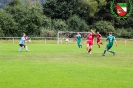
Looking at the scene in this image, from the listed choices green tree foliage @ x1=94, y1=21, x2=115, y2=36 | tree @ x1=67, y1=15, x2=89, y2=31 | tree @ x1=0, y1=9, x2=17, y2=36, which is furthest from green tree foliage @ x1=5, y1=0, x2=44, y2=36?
green tree foliage @ x1=94, y1=21, x2=115, y2=36

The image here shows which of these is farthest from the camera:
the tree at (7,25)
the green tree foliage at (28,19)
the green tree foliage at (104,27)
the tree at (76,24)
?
the green tree foliage at (104,27)

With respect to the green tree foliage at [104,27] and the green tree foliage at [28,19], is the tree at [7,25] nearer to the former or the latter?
the green tree foliage at [28,19]

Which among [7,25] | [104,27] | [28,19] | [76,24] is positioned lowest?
[104,27]

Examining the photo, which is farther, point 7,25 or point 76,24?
point 76,24

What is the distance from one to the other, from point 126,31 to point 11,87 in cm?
5883

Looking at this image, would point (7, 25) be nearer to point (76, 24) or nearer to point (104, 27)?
point (76, 24)

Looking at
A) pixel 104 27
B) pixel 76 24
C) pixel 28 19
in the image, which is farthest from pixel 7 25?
pixel 104 27

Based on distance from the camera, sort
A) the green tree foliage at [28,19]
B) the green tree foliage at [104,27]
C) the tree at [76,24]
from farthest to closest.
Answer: the green tree foliage at [104,27]
the tree at [76,24]
the green tree foliage at [28,19]

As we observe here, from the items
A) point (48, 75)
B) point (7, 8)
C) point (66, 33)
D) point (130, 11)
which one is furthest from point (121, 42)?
point (48, 75)

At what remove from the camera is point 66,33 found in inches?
2319

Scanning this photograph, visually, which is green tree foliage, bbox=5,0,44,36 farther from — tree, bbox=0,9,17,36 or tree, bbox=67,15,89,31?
tree, bbox=67,15,89,31

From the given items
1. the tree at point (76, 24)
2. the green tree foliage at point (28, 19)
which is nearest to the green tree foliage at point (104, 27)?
the tree at point (76, 24)

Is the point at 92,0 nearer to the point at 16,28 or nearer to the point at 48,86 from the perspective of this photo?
the point at 16,28

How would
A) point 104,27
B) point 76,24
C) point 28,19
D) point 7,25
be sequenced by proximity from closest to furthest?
point 7,25 < point 28,19 < point 76,24 < point 104,27
